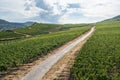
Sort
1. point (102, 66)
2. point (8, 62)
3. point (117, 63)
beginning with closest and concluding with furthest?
point (102, 66)
point (117, 63)
point (8, 62)

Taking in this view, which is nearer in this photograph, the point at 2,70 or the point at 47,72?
the point at 47,72

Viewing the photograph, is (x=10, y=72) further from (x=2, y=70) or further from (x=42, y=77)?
(x=42, y=77)

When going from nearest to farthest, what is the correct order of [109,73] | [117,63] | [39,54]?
[109,73] < [117,63] < [39,54]

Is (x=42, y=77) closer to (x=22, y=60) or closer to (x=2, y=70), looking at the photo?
(x=2, y=70)

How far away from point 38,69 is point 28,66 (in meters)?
3.16

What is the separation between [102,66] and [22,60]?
46.8 ft

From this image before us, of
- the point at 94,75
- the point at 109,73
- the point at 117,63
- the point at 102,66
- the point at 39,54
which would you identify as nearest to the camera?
the point at 94,75

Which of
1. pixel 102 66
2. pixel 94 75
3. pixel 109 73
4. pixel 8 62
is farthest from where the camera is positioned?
pixel 8 62

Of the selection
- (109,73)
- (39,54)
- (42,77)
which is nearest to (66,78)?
(42,77)

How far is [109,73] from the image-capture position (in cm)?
3253

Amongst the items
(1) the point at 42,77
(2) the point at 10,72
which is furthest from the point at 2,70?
(1) the point at 42,77

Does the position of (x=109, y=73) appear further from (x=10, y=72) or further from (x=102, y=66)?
(x=10, y=72)

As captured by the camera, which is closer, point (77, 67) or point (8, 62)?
point (77, 67)

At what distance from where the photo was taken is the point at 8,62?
4153 cm
